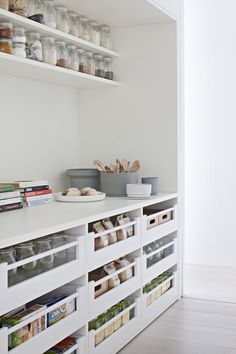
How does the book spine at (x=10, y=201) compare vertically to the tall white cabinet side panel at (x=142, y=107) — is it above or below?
below

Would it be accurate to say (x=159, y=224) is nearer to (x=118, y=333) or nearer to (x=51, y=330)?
(x=118, y=333)

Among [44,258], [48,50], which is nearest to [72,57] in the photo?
[48,50]

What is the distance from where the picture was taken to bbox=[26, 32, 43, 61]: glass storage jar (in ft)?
9.60

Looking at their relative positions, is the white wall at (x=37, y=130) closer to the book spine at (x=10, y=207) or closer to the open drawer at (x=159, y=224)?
the book spine at (x=10, y=207)

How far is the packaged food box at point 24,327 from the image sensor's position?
2033 mm

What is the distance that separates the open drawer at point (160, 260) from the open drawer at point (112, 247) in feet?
0.58

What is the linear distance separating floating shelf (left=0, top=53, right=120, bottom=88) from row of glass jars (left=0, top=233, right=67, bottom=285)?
0.89 meters

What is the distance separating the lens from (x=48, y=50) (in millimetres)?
3051

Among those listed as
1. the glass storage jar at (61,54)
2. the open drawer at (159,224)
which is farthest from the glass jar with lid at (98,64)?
the open drawer at (159,224)

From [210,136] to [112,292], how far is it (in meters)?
2.24

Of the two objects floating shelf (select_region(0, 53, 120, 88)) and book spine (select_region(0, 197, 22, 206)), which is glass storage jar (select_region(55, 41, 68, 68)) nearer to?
floating shelf (select_region(0, 53, 120, 88))

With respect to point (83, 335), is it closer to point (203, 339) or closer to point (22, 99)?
point (203, 339)

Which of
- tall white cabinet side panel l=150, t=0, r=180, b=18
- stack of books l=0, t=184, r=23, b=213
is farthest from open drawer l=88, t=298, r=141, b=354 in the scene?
tall white cabinet side panel l=150, t=0, r=180, b=18

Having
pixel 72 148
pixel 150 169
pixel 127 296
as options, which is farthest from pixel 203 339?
pixel 72 148
